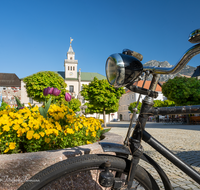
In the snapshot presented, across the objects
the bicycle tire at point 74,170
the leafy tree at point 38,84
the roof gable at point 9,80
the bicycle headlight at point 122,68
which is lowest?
the bicycle tire at point 74,170

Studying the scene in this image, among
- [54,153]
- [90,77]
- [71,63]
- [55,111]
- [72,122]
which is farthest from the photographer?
[90,77]

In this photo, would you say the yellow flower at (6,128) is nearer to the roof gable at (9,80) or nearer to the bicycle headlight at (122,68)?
the bicycle headlight at (122,68)

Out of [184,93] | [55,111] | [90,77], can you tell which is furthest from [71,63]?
[55,111]

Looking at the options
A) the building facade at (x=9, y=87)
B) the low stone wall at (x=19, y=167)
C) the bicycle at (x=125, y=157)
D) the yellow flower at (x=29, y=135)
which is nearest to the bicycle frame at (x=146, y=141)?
the bicycle at (x=125, y=157)

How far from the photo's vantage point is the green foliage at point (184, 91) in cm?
2123

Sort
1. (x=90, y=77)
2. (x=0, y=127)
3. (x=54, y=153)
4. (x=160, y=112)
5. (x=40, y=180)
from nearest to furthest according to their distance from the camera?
(x=40, y=180) → (x=160, y=112) → (x=54, y=153) → (x=0, y=127) → (x=90, y=77)

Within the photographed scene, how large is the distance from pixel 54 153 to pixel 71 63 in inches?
2155

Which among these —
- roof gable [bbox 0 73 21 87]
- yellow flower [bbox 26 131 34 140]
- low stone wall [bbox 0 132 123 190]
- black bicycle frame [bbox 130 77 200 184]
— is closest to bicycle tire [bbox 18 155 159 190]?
black bicycle frame [bbox 130 77 200 184]

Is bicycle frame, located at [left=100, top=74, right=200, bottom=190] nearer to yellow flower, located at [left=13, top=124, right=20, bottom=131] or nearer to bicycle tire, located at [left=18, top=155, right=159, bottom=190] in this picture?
bicycle tire, located at [left=18, top=155, right=159, bottom=190]

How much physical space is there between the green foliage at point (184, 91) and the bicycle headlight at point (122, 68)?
73.3 feet

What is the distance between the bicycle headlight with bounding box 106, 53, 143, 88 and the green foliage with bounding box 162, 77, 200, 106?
73.3 ft

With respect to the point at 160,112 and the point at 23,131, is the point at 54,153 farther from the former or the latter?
the point at 160,112

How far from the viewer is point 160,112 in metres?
1.11

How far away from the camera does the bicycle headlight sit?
0.89 meters
